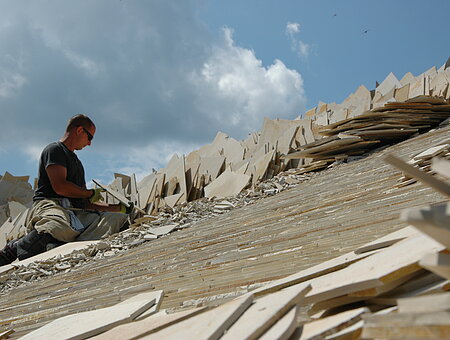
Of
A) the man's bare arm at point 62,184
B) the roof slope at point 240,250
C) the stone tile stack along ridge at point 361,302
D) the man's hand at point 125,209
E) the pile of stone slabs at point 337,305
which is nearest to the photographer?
the stone tile stack along ridge at point 361,302

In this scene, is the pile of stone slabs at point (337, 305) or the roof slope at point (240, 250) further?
the roof slope at point (240, 250)

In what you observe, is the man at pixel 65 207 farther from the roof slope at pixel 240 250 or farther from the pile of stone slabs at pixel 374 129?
the pile of stone slabs at pixel 374 129

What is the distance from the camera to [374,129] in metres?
5.10

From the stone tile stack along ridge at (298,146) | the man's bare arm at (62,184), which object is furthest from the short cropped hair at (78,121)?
Answer: the stone tile stack along ridge at (298,146)

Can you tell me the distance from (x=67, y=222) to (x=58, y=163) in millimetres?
586

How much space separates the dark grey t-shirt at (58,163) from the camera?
504 cm

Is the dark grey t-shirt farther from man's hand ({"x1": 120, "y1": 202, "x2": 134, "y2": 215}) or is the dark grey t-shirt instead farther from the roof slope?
the roof slope

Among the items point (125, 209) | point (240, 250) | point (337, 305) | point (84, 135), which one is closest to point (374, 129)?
point (125, 209)

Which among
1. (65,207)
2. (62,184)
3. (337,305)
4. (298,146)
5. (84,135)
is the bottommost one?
(337,305)

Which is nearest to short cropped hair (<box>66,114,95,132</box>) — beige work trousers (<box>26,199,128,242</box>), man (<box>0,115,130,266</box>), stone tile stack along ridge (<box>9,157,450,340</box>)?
man (<box>0,115,130,266</box>)

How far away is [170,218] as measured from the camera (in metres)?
4.72

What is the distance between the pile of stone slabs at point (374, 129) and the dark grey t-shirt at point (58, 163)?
2.18 meters

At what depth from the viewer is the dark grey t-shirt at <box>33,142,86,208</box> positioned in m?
5.04

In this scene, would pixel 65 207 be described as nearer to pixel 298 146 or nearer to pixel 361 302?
pixel 298 146
